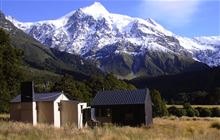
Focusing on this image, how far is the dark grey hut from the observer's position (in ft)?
198

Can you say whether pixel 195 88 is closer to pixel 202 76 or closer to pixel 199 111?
pixel 202 76

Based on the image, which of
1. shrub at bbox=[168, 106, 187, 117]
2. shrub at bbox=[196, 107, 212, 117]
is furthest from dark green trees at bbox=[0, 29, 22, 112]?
shrub at bbox=[196, 107, 212, 117]


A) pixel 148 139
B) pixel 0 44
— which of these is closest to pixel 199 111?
pixel 0 44

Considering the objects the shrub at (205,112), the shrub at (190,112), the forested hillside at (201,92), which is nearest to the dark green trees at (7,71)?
the shrub at (190,112)

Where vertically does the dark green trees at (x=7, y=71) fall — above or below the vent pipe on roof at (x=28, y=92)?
above

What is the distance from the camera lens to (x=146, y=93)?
61906 millimetres

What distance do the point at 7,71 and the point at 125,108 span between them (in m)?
15.8

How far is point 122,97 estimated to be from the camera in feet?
207

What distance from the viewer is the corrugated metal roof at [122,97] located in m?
61.4

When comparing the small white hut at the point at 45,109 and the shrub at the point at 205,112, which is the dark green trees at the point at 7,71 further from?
the shrub at the point at 205,112

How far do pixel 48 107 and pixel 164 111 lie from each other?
4644 centimetres

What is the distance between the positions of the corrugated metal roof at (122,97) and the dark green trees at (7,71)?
34.5 ft

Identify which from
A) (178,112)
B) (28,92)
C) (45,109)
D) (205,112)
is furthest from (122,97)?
(205,112)

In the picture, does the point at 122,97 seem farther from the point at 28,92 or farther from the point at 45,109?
the point at 28,92
